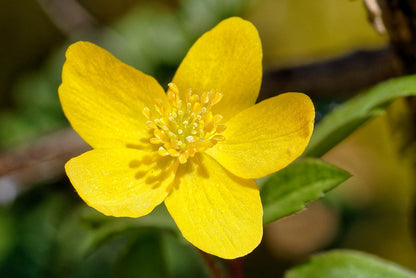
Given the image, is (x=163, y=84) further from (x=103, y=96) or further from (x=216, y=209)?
(x=216, y=209)

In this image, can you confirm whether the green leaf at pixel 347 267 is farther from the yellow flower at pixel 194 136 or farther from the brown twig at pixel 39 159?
the brown twig at pixel 39 159

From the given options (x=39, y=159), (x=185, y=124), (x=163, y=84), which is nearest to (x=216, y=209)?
(x=185, y=124)

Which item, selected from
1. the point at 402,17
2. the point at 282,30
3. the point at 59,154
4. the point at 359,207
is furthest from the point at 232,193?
the point at 282,30

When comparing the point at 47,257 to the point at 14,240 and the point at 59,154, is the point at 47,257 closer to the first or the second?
the point at 14,240

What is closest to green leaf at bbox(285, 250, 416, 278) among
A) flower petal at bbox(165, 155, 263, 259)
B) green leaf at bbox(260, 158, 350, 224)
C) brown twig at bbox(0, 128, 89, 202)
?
green leaf at bbox(260, 158, 350, 224)

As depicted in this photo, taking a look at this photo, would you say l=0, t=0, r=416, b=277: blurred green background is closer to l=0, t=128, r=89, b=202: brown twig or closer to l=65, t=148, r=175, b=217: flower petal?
l=0, t=128, r=89, b=202: brown twig

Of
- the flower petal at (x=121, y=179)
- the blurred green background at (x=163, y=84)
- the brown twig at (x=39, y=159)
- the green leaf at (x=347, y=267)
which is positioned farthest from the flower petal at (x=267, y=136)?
the brown twig at (x=39, y=159)
